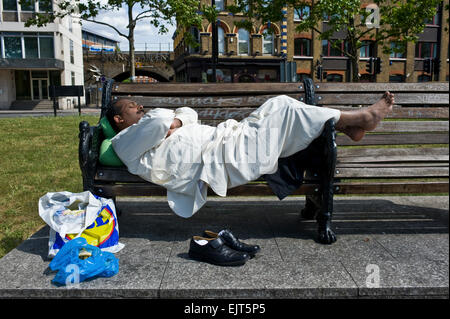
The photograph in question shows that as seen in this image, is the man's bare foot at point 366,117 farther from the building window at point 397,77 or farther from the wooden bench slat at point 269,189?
the building window at point 397,77

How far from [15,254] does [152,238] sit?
3.20 feet

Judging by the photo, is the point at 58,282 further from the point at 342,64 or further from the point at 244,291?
the point at 342,64

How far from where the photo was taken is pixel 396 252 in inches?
111

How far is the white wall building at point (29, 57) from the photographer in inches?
1356

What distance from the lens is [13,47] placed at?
34.8 metres

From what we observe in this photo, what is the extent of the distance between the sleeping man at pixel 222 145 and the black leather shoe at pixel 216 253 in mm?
298

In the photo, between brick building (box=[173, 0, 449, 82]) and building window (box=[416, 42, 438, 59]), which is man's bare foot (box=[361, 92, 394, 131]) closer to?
brick building (box=[173, 0, 449, 82])

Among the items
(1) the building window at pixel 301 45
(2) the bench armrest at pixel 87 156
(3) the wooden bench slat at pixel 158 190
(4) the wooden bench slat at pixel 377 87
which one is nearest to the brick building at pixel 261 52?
(1) the building window at pixel 301 45

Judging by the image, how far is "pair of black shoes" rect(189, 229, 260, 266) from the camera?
261 centimetres

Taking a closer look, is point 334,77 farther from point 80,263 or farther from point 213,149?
point 80,263

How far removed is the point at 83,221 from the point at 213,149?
3.38 feet

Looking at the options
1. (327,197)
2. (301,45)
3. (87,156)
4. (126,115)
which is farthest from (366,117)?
(301,45)

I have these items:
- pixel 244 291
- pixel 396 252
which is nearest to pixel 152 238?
pixel 244 291
